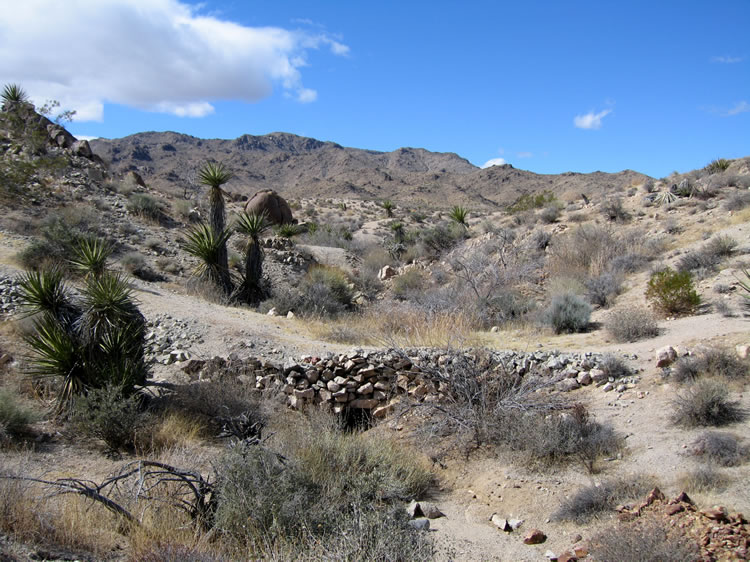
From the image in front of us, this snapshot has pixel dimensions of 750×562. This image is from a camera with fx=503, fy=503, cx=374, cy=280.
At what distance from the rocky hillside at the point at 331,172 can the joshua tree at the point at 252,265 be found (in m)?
35.7

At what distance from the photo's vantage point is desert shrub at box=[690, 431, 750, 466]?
5316 mm

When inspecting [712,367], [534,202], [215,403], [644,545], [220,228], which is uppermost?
[534,202]

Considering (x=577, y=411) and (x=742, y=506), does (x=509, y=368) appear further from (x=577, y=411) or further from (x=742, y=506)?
(x=742, y=506)

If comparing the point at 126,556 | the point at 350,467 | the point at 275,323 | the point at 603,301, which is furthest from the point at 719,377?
the point at 275,323

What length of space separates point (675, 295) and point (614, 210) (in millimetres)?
11489

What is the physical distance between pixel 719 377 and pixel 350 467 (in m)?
5.19

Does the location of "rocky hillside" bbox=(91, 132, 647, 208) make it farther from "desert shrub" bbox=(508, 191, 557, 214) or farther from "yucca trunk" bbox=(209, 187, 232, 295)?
"yucca trunk" bbox=(209, 187, 232, 295)

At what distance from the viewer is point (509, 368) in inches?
330

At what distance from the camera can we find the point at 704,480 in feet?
16.4

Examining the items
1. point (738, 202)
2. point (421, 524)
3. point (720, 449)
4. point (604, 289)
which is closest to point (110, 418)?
point (421, 524)

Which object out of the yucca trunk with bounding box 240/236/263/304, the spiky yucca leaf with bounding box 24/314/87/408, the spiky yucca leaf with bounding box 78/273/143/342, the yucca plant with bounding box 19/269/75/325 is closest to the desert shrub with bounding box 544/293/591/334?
the yucca trunk with bounding box 240/236/263/304

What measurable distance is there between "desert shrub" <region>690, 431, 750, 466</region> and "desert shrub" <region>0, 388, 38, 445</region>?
8218mm

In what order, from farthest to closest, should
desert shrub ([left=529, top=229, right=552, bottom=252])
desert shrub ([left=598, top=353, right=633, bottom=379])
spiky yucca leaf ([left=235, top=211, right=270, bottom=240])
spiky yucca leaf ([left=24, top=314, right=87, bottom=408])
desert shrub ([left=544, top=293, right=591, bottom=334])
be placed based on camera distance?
desert shrub ([left=529, top=229, right=552, bottom=252])
spiky yucca leaf ([left=235, top=211, right=270, bottom=240])
desert shrub ([left=544, top=293, right=591, bottom=334])
desert shrub ([left=598, top=353, right=633, bottom=379])
spiky yucca leaf ([left=24, top=314, right=87, bottom=408])

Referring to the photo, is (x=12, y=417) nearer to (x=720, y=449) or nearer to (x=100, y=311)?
(x=100, y=311)
